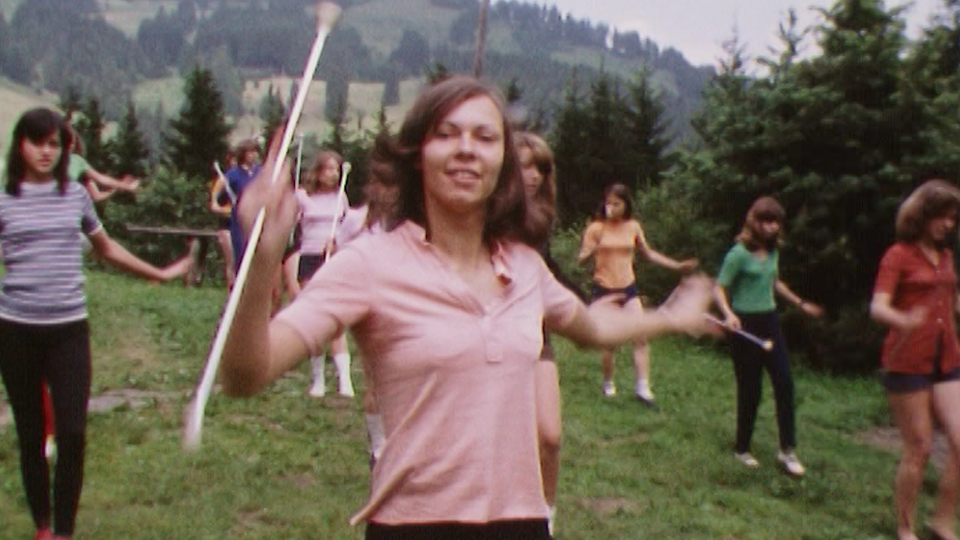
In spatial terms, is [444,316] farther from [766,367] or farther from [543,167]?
[766,367]

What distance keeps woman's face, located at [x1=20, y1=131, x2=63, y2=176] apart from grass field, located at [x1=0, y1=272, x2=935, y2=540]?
5.98ft

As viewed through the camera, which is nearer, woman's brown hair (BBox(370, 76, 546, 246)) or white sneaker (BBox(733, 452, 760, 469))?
woman's brown hair (BBox(370, 76, 546, 246))

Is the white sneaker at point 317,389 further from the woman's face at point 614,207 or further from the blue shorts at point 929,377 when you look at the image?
the blue shorts at point 929,377

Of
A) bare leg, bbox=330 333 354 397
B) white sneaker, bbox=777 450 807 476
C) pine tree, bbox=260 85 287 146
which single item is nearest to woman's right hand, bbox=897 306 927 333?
white sneaker, bbox=777 450 807 476

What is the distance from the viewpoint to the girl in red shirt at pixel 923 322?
567cm

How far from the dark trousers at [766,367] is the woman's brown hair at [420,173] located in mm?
5083

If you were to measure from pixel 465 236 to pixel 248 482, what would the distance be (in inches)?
174

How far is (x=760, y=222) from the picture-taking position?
23.8 feet

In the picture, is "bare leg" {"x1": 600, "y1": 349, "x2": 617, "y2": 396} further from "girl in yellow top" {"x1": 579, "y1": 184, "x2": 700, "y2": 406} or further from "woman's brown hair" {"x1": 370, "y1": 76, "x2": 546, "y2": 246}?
"woman's brown hair" {"x1": 370, "y1": 76, "x2": 546, "y2": 246}

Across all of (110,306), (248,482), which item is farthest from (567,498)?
(110,306)

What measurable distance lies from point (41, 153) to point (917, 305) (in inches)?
164

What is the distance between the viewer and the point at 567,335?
8.87 feet

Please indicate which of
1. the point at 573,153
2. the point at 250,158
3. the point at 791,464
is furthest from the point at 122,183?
the point at 573,153

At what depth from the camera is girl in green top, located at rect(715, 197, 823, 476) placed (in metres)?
7.28
